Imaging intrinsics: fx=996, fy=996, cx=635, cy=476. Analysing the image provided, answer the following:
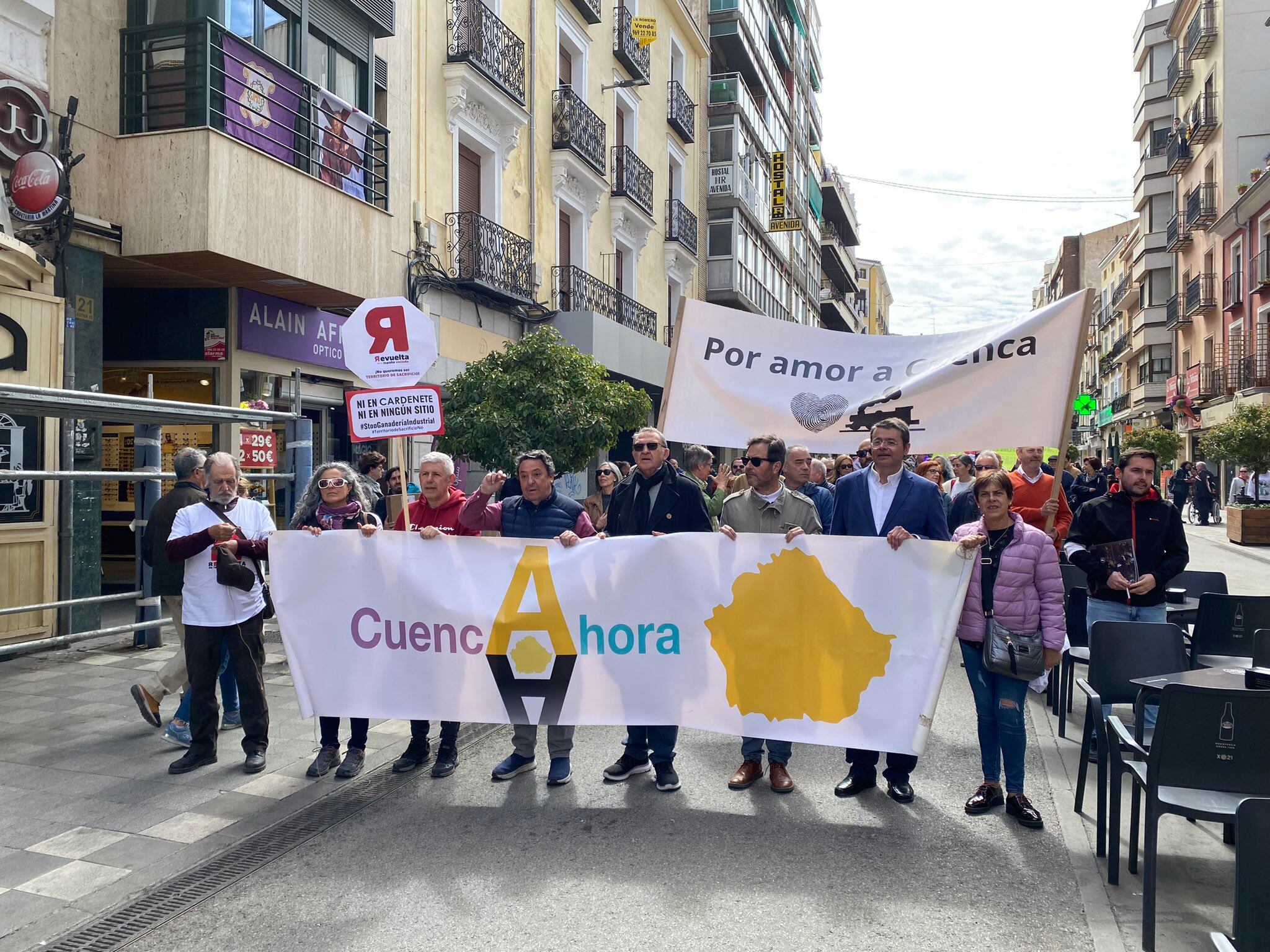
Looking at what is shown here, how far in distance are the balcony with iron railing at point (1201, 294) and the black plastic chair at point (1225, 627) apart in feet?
122

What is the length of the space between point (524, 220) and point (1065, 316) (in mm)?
13696

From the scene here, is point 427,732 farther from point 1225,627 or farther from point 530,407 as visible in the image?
point 530,407

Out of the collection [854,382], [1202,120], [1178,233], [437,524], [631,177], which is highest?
[1202,120]

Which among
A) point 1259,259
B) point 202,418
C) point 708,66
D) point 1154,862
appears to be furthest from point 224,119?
point 1259,259

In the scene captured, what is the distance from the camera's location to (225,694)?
6.49 metres

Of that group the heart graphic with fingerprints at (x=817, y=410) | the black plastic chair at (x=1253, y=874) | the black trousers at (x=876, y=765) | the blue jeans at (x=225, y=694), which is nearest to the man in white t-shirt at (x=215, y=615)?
the blue jeans at (x=225, y=694)

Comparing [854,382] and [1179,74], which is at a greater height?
[1179,74]

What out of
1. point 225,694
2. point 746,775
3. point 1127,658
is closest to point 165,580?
point 225,694

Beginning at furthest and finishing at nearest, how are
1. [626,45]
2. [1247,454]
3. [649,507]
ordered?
1. [626,45]
2. [1247,454]
3. [649,507]

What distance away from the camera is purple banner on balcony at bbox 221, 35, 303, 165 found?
10.2m

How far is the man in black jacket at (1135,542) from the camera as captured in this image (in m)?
5.83

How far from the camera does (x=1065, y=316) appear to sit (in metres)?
6.03

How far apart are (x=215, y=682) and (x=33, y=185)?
5440 mm

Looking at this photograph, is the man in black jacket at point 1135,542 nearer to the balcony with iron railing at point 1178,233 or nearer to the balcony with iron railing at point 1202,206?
the balcony with iron railing at point 1202,206
